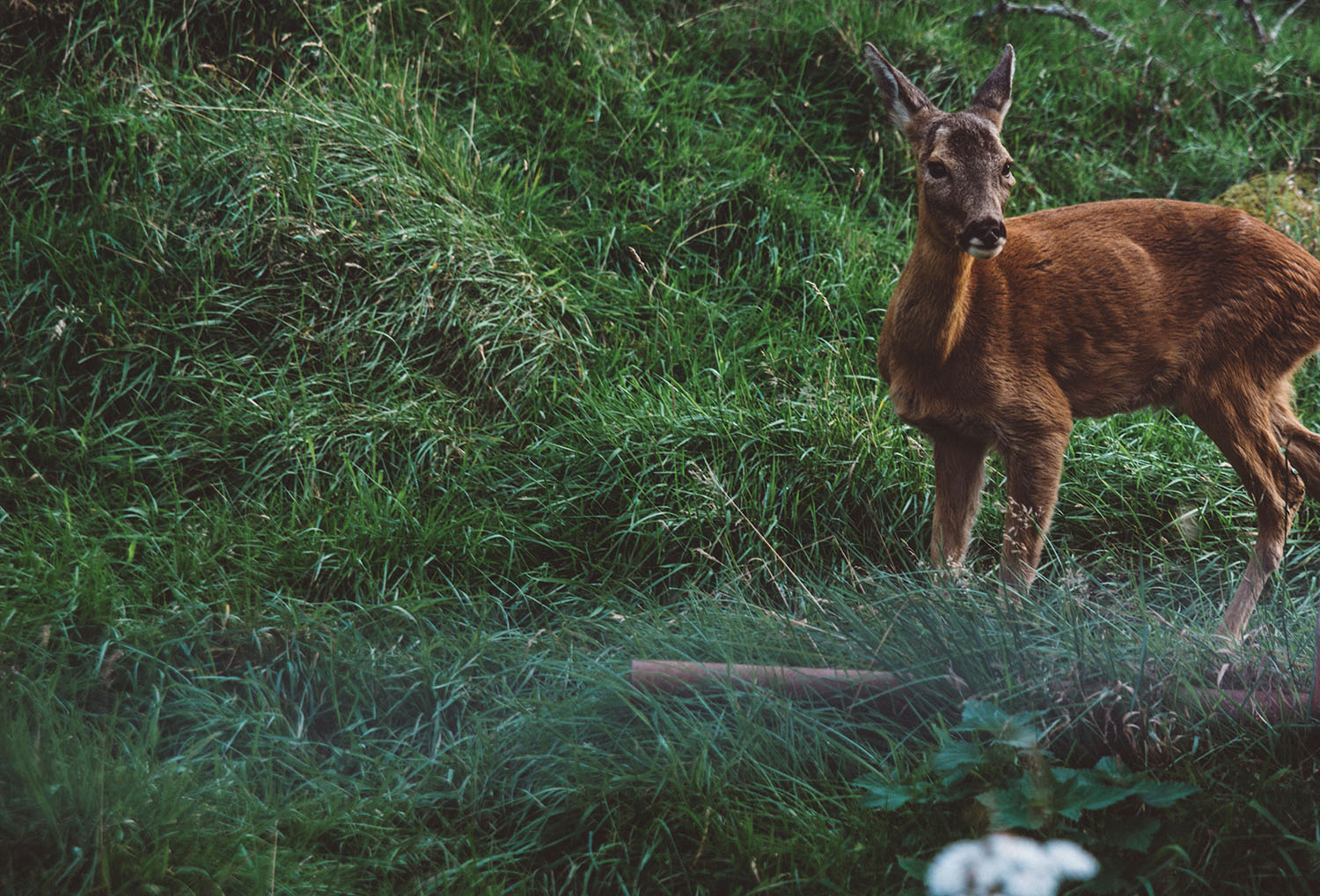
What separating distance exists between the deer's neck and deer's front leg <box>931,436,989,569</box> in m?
0.37

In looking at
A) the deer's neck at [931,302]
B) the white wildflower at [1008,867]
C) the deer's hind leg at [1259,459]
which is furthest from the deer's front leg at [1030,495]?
the white wildflower at [1008,867]

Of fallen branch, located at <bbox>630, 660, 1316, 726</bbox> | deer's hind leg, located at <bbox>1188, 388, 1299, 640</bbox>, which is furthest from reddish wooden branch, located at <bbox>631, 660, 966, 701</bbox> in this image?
deer's hind leg, located at <bbox>1188, 388, 1299, 640</bbox>

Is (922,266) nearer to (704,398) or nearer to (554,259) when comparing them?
(704,398)

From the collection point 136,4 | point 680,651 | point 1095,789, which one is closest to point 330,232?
point 136,4

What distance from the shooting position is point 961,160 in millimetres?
3158

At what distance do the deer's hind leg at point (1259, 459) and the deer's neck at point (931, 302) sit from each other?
0.90m

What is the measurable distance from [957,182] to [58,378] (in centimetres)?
343

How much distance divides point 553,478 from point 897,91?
1817 millimetres

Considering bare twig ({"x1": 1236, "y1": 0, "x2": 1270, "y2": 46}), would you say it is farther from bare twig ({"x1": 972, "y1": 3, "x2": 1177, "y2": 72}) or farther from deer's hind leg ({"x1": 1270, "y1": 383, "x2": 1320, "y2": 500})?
deer's hind leg ({"x1": 1270, "y1": 383, "x2": 1320, "y2": 500})

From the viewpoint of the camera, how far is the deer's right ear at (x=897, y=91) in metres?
3.38

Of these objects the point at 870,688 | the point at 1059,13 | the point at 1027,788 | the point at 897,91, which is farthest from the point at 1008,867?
the point at 1059,13

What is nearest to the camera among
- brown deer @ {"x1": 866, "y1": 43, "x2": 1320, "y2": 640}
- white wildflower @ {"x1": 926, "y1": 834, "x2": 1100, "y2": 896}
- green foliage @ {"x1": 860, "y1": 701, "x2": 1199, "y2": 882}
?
white wildflower @ {"x1": 926, "y1": 834, "x2": 1100, "y2": 896}

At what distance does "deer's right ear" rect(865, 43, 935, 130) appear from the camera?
11.1 ft

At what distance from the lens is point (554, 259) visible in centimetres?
515
